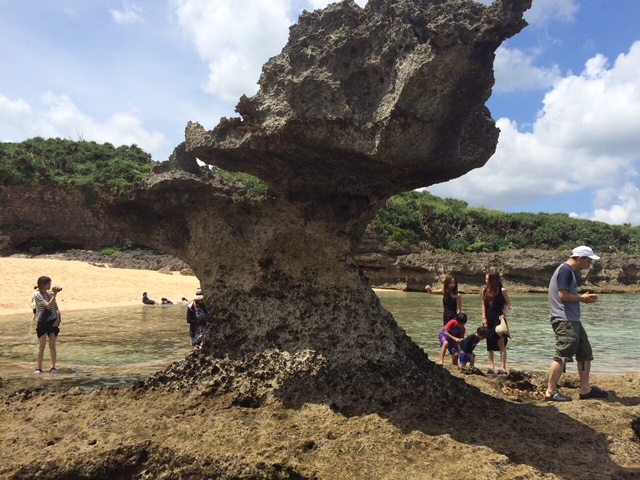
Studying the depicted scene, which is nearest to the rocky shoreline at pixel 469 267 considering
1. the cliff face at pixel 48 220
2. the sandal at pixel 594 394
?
the cliff face at pixel 48 220

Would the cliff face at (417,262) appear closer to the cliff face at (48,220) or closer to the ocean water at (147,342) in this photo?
the cliff face at (48,220)

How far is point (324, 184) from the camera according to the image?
4.71m

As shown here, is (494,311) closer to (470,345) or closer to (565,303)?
(470,345)

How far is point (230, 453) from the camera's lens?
3529mm

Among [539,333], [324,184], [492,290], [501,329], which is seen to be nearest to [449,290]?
[492,290]

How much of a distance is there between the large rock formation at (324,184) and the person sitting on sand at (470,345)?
2936 millimetres

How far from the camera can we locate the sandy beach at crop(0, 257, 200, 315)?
1847cm

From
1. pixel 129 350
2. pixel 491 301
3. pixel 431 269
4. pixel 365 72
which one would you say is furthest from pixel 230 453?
pixel 431 269

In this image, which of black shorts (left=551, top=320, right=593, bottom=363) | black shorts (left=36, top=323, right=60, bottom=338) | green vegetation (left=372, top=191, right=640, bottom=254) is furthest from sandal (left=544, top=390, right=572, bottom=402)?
green vegetation (left=372, top=191, right=640, bottom=254)

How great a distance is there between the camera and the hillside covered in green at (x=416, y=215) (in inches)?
1359

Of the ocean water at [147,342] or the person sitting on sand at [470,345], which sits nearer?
the person sitting on sand at [470,345]

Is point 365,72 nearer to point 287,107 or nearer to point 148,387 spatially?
point 287,107

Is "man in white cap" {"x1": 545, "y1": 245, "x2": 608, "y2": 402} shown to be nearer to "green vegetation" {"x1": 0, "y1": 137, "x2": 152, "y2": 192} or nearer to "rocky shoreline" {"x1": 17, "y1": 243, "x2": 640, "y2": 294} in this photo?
"rocky shoreline" {"x1": 17, "y1": 243, "x2": 640, "y2": 294}

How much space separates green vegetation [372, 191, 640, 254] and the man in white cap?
2713 centimetres
